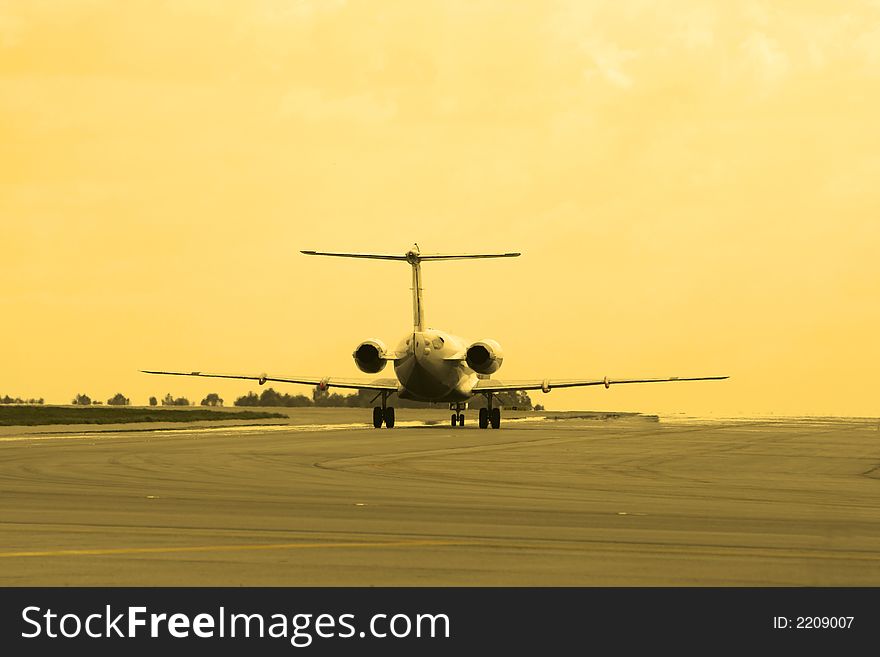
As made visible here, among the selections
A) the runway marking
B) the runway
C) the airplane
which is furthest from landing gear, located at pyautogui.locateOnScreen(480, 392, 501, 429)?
the runway marking

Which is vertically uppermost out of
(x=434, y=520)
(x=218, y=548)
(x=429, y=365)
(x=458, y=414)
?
(x=429, y=365)

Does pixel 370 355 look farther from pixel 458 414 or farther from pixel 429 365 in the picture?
pixel 458 414

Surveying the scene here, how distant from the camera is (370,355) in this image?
192ft

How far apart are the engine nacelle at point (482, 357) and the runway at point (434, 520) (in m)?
27.8

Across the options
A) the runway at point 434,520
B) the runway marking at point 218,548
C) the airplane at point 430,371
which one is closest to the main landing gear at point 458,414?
the airplane at point 430,371

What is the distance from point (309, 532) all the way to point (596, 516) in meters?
4.07

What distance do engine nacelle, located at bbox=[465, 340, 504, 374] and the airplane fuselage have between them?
4.77 ft

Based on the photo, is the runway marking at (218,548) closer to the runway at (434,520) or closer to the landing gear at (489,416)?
the runway at (434,520)

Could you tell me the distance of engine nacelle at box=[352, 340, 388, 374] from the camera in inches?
2306

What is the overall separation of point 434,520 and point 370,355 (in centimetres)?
4241

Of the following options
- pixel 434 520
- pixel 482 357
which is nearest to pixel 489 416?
pixel 482 357

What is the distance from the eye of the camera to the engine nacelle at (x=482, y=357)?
60219 mm

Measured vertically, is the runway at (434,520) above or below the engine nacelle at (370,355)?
below
